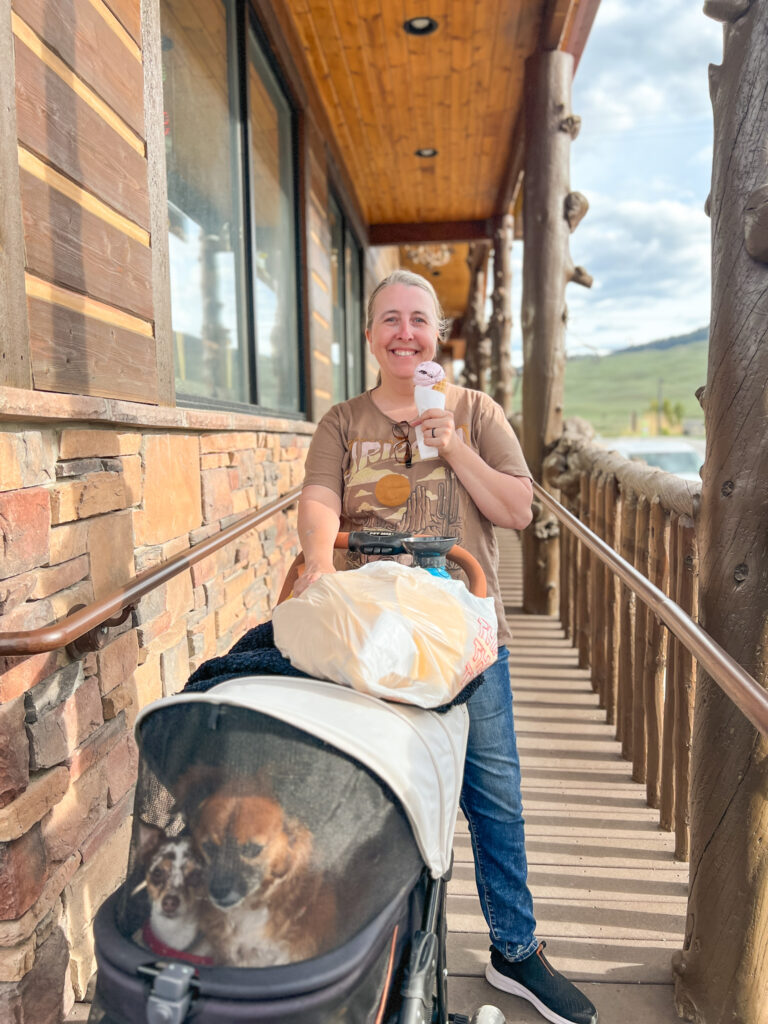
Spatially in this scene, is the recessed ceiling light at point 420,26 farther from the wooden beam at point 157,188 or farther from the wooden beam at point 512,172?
the wooden beam at point 157,188

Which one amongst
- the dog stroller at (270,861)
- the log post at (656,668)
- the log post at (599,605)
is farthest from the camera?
the log post at (599,605)

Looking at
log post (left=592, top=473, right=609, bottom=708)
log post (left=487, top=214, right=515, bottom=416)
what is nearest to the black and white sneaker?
log post (left=592, top=473, right=609, bottom=708)

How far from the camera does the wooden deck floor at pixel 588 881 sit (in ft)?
6.29

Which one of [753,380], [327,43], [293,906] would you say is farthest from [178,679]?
[327,43]

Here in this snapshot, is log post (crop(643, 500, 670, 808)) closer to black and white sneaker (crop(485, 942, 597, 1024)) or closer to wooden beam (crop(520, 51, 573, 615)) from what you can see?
black and white sneaker (crop(485, 942, 597, 1024))

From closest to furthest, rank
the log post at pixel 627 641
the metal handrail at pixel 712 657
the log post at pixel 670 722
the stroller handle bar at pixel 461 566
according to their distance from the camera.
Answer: the metal handrail at pixel 712 657
the stroller handle bar at pixel 461 566
the log post at pixel 670 722
the log post at pixel 627 641

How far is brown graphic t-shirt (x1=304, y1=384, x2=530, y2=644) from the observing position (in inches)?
71.1

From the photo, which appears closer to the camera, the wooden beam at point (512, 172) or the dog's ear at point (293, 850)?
the dog's ear at point (293, 850)

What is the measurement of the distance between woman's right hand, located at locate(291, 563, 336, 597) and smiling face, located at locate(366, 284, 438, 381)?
1.79ft

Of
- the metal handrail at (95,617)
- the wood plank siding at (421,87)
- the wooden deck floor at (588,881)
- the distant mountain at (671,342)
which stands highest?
the distant mountain at (671,342)

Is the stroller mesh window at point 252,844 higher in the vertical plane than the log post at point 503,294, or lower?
lower

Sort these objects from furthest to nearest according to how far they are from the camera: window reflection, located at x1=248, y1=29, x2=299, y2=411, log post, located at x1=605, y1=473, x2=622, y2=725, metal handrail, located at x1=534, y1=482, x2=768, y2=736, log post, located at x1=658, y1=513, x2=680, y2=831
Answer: window reflection, located at x1=248, y1=29, x2=299, y2=411, log post, located at x1=605, y1=473, x2=622, y2=725, log post, located at x1=658, y1=513, x2=680, y2=831, metal handrail, located at x1=534, y1=482, x2=768, y2=736

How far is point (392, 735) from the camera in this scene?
3.31 ft

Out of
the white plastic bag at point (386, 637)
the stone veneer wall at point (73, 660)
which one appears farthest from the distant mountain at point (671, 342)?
the white plastic bag at point (386, 637)
